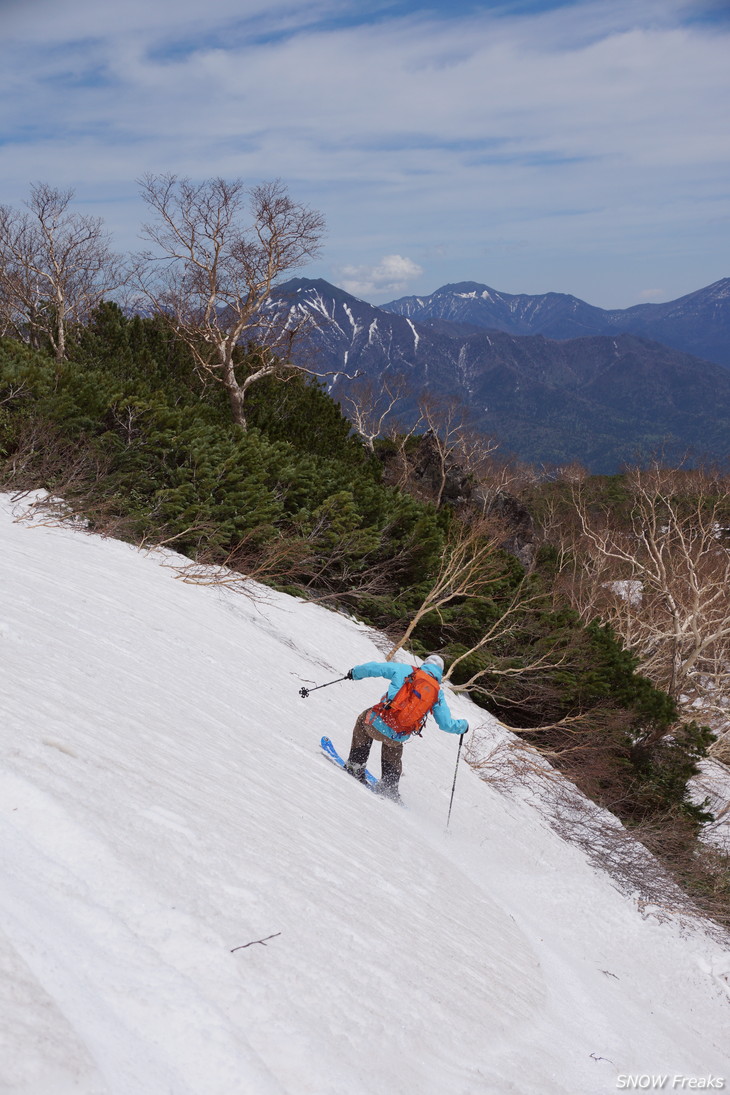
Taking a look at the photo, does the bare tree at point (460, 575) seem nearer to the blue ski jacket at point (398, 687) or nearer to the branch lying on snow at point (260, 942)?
the blue ski jacket at point (398, 687)

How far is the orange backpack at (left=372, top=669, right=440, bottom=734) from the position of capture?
6.55 m

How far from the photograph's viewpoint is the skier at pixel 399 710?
6.55 metres

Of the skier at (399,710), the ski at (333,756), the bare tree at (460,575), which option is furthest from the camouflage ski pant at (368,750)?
the bare tree at (460,575)

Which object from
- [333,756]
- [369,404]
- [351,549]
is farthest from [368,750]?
[369,404]

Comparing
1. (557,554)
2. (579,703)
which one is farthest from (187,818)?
(557,554)

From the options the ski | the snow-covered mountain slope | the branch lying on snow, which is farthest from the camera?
the ski

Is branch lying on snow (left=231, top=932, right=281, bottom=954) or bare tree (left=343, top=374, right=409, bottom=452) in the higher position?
bare tree (left=343, top=374, right=409, bottom=452)

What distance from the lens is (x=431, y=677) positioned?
21.5ft

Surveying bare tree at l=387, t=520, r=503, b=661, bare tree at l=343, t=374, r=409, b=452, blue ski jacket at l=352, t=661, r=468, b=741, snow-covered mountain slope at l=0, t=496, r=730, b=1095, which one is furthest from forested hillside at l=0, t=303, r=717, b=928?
bare tree at l=343, t=374, r=409, b=452

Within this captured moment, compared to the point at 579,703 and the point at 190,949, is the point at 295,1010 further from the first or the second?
the point at 579,703

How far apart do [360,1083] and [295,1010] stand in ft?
1.02

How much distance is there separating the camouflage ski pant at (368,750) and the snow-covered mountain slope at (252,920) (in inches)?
22.0

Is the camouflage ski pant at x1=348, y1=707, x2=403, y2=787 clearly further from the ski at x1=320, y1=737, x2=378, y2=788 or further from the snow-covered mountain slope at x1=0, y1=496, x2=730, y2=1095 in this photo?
the snow-covered mountain slope at x1=0, y1=496, x2=730, y2=1095

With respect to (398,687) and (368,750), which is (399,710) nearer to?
(398,687)
